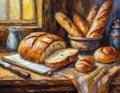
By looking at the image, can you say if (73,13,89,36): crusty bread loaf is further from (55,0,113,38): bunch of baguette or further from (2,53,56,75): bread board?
(2,53,56,75): bread board

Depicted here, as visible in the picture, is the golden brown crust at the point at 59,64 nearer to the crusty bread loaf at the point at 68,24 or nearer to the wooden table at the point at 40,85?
the wooden table at the point at 40,85

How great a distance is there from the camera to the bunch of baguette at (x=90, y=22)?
1.36 metres

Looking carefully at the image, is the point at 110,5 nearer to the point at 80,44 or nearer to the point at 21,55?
the point at 80,44

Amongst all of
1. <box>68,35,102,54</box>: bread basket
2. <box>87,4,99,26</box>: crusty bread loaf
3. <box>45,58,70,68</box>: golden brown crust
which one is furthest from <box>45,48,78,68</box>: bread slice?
<box>87,4,99,26</box>: crusty bread loaf

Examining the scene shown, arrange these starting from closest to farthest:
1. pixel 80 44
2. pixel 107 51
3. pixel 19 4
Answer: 1. pixel 107 51
2. pixel 80 44
3. pixel 19 4

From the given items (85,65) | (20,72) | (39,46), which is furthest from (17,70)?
(85,65)

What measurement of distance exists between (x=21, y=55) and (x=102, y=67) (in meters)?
0.40

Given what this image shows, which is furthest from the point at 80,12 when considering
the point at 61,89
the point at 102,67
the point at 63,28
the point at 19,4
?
the point at 61,89

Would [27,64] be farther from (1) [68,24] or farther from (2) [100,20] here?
(2) [100,20]

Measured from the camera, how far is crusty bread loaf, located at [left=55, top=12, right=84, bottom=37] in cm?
138

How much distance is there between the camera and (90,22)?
1.44 meters

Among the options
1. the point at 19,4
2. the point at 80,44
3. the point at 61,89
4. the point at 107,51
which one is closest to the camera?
the point at 61,89

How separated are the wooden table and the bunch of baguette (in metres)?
0.35

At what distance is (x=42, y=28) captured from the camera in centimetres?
153
